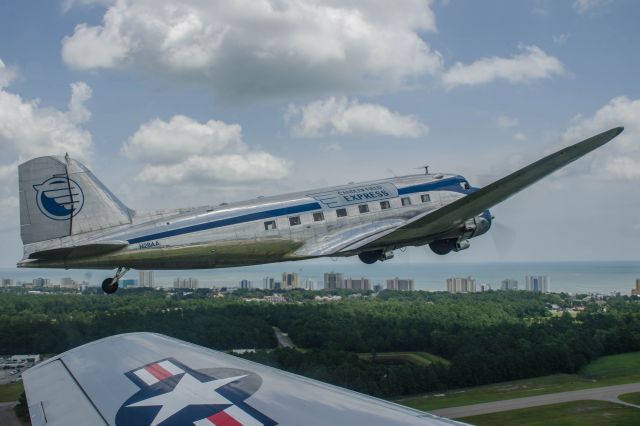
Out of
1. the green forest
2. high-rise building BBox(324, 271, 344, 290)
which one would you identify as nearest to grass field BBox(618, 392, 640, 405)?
the green forest

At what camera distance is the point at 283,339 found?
26.6m

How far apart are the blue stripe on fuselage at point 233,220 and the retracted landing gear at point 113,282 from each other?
906mm

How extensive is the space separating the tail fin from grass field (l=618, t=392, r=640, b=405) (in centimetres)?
2378

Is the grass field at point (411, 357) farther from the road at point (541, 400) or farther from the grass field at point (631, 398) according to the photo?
the grass field at point (631, 398)

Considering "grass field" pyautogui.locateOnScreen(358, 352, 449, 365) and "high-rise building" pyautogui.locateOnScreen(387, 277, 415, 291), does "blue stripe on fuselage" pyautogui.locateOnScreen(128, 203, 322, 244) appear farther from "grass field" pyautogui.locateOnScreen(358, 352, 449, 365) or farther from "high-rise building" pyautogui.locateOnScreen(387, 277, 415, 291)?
"high-rise building" pyautogui.locateOnScreen(387, 277, 415, 291)

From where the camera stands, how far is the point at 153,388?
5.16 m

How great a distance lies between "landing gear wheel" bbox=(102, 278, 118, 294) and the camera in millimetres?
14562

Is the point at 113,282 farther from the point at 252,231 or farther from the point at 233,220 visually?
the point at 252,231

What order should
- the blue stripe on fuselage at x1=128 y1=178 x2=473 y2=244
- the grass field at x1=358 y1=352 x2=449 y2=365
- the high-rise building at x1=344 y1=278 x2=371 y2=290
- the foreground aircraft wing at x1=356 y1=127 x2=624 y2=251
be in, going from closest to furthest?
the blue stripe on fuselage at x1=128 y1=178 x2=473 y2=244, the foreground aircraft wing at x1=356 y1=127 x2=624 y2=251, the grass field at x1=358 y1=352 x2=449 y2=365, the high-rise building at x1=344 y1=278 x2=371 y2=290

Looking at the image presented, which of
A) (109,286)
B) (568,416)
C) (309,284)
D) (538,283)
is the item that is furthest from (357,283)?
(109,286)

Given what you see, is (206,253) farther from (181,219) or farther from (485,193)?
(485,193)

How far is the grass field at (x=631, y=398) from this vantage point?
79.5ft

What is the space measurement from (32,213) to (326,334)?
1843 cm

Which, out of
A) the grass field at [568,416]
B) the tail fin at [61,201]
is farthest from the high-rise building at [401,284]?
the tail fin at [61,201]
